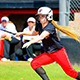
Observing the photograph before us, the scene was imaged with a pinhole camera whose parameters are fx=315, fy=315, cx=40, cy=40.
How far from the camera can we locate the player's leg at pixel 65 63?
6.11 meters

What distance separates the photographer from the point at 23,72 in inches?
336

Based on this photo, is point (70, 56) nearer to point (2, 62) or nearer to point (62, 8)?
point (62, 8)

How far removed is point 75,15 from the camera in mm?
9891

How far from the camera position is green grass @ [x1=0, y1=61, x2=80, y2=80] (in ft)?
25.6

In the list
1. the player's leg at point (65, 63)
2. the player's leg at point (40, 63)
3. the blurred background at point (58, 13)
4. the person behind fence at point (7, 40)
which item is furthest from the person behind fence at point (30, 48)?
the player's leg at point (65, 63)

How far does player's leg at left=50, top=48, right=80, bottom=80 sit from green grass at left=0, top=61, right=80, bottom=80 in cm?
158

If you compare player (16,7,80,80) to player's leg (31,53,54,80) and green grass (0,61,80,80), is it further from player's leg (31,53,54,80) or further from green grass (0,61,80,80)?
green grass (0,61,80,80)

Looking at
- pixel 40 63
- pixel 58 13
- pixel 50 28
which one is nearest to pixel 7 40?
pixel 58 13

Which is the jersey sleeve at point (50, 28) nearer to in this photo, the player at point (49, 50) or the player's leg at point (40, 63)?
the player at point (49, 50)

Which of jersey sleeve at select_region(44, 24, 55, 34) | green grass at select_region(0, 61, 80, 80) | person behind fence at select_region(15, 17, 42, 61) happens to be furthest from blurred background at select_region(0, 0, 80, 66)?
jersey sleeve at select_region(44, 24, 55, 34)

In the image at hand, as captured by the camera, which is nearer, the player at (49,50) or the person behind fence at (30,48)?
Answer: the player at (49,50)

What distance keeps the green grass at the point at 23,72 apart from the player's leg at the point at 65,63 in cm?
158

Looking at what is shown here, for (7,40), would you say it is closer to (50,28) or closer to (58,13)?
(58,13)

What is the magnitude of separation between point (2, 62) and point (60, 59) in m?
4.39
